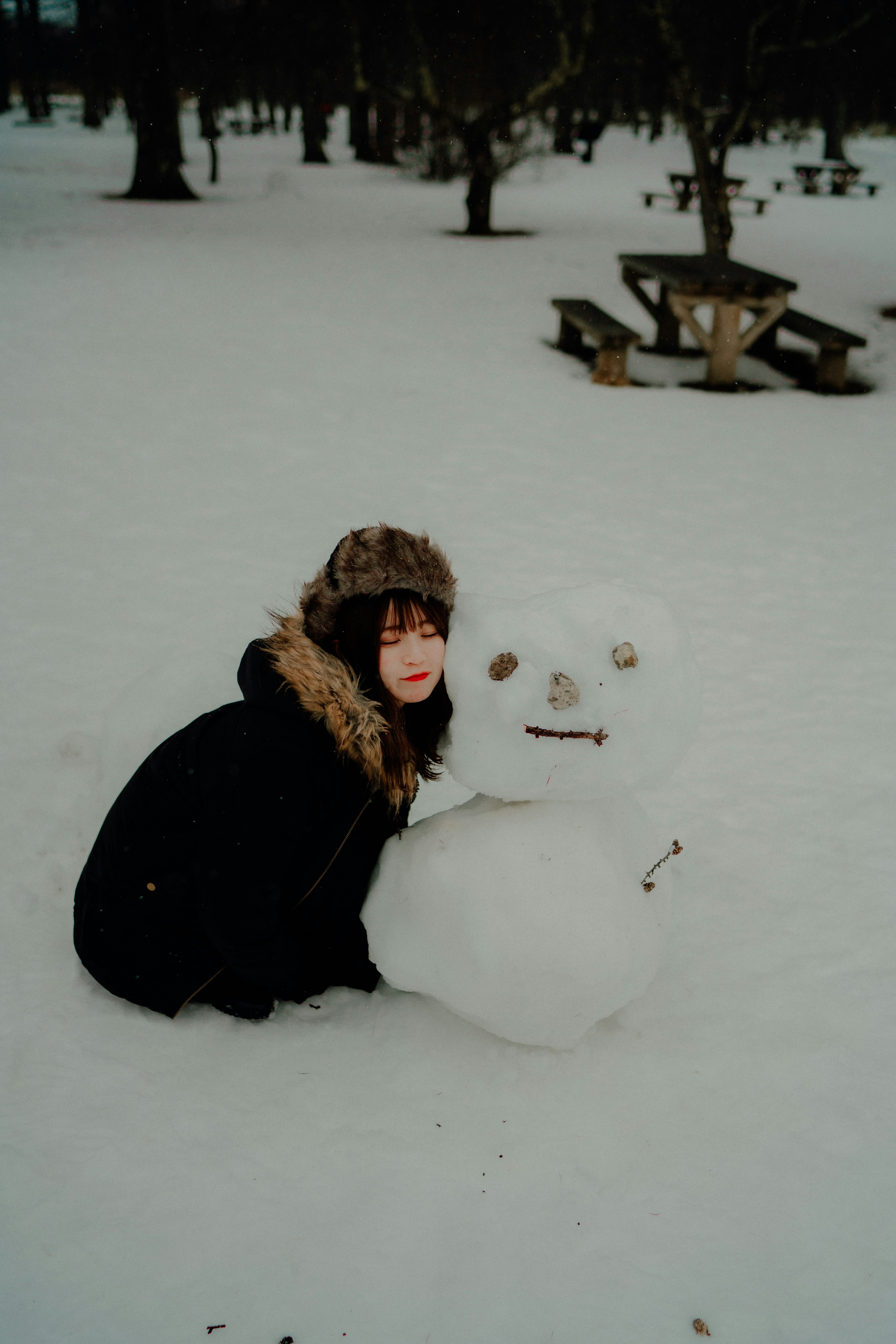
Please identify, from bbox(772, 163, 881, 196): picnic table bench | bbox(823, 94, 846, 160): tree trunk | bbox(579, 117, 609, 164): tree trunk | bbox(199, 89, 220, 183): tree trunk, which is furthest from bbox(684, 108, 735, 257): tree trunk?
bbox(823, 94, 846, 160): tree trunk

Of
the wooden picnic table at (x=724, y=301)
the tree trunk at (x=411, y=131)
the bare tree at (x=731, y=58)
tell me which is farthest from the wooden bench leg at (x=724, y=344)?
the tree trunk at (x=411, y=131)

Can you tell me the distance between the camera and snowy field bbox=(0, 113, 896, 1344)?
5.45ft

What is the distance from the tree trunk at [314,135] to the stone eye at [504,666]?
2501 centimetres

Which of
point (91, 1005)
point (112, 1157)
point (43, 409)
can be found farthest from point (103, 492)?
point (112, 1157)

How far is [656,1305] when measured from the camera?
5.36 ft

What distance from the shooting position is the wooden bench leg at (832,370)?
7.09 metres

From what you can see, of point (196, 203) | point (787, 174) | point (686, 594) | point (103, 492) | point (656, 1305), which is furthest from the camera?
point (787, 174)

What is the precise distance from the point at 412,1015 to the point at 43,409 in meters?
5.08

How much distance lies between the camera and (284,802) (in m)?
1.69

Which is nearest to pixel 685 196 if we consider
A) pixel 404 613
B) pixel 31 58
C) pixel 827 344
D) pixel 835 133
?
pixel 827 344

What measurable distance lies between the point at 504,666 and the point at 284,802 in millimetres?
479

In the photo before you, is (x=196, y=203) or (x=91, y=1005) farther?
(x=196, y=203)

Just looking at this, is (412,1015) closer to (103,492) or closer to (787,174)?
(103,492)

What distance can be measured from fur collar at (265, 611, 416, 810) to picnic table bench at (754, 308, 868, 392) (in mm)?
6509
